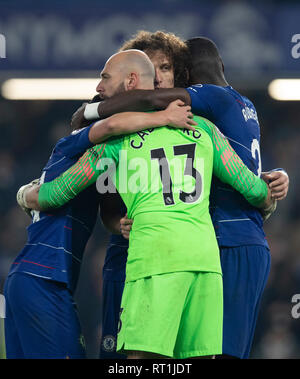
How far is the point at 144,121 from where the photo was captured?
3225 mm

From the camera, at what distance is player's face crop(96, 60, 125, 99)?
3539mm

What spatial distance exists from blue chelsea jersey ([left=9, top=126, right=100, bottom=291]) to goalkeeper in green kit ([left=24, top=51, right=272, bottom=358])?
1.24 ft

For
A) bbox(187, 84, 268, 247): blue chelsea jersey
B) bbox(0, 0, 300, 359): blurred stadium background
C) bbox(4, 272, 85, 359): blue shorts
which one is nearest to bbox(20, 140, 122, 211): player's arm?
bbox(4, 272, 85, 359): blue shorts

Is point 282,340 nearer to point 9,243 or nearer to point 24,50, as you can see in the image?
point 9,243

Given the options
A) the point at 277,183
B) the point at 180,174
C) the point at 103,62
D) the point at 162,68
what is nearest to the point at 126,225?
the point at 180,174

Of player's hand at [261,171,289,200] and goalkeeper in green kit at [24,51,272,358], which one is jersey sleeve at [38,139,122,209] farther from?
player's hand at [261,171,289,200]

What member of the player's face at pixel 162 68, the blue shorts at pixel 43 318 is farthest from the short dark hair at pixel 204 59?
the blue shorts at pixel 43 318

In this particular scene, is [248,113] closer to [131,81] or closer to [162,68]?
[162,68]

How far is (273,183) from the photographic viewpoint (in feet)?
12.0

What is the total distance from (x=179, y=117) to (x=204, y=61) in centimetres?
102

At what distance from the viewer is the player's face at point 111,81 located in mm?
3539

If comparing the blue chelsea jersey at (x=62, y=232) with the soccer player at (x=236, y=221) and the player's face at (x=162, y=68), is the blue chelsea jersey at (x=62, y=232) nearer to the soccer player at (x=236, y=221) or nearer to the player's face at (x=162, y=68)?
the soccer player at (x=236, y=221)

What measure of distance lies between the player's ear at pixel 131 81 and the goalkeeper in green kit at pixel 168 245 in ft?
1.23

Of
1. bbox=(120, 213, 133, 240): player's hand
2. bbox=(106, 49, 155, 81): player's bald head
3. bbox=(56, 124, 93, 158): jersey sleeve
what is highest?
bbox=(106, 49, 155, 81): player's bald head
